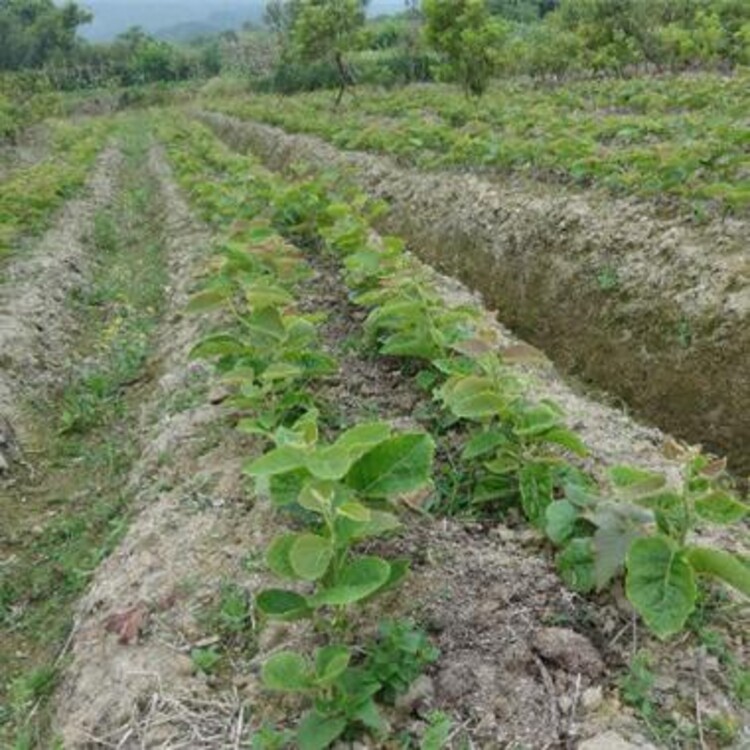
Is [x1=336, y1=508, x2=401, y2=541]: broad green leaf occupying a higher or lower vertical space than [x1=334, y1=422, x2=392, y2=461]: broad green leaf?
lower

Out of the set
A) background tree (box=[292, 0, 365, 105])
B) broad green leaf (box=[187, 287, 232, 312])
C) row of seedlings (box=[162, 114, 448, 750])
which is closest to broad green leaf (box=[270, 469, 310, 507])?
row of seedlings (box=[162, 114, 448, 750])

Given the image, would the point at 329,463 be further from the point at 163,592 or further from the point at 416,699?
the point at 163,592

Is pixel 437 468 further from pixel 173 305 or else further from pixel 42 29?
pixel 42 29

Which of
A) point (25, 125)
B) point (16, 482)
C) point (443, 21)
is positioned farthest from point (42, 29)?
point (16, 482)

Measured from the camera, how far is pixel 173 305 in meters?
9.30

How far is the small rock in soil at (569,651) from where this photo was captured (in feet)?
9.71

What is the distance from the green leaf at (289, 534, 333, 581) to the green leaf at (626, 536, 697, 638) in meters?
0.94

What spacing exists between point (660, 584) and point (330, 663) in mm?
1054

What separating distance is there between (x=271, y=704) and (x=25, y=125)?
3996 cm

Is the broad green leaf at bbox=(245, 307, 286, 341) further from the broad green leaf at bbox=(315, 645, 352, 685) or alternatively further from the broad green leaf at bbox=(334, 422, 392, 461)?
the broad green leaf at bbox=(315, 645, 352, 685)

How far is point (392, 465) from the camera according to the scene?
127 inches


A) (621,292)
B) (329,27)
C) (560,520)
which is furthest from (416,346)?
(329,27)

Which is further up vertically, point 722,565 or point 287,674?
point 722,565

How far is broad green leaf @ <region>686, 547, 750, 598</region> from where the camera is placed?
9.46ft
